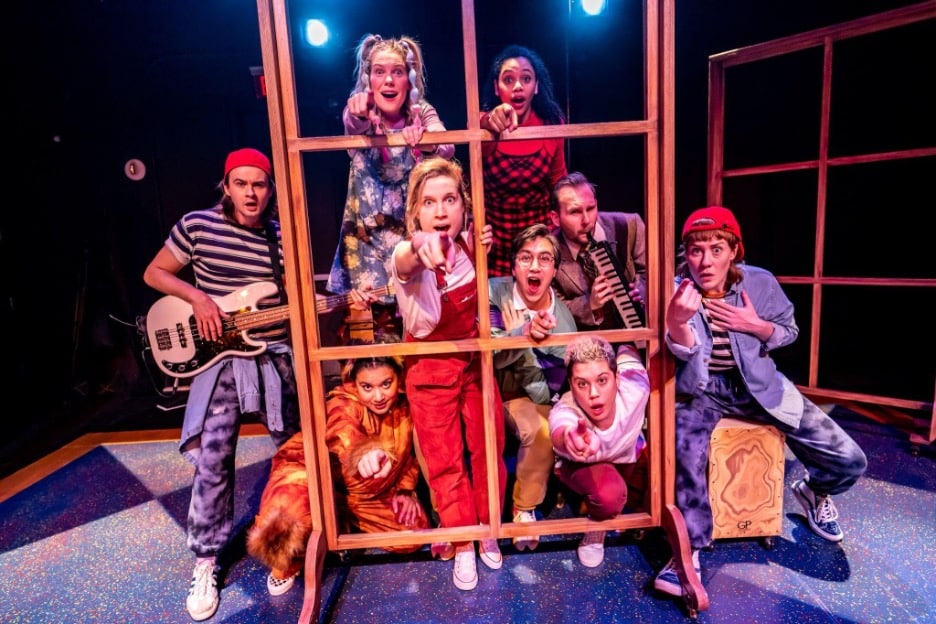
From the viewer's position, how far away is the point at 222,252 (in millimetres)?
1906

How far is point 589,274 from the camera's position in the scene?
6.13 ft

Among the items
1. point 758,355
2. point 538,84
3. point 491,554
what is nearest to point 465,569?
point 491,554

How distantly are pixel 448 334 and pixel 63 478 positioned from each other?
232 cm

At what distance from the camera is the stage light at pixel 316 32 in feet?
10.4

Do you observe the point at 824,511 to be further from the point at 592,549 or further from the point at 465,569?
the point at 465,569

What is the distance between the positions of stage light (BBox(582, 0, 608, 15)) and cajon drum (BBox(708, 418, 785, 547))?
2.55m

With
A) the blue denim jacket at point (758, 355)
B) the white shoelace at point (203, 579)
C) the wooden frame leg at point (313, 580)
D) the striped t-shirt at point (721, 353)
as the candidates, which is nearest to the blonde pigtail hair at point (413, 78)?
the blue denim jacket at point (758, 355)

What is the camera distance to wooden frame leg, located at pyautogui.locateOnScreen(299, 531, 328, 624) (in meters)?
1.51

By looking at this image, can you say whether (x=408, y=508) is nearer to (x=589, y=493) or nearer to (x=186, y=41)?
(x=589, y=493)

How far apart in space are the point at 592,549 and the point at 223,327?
149 cm

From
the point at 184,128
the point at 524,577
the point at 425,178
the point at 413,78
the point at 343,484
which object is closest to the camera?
the point at 425,178

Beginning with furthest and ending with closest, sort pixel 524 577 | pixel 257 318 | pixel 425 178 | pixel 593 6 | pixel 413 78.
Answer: pixel 593 6, pixel 257 318, pixel 524 577, pixel 413 78, pixel 425 178

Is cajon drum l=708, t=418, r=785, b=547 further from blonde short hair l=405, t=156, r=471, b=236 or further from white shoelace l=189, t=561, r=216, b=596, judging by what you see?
white shoelace l=189, t=561, r=216, b=596

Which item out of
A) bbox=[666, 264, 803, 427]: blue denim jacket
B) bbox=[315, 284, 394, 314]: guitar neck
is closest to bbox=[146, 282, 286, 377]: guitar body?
bbox=[315, 284, 394, 314]: guitar neck
